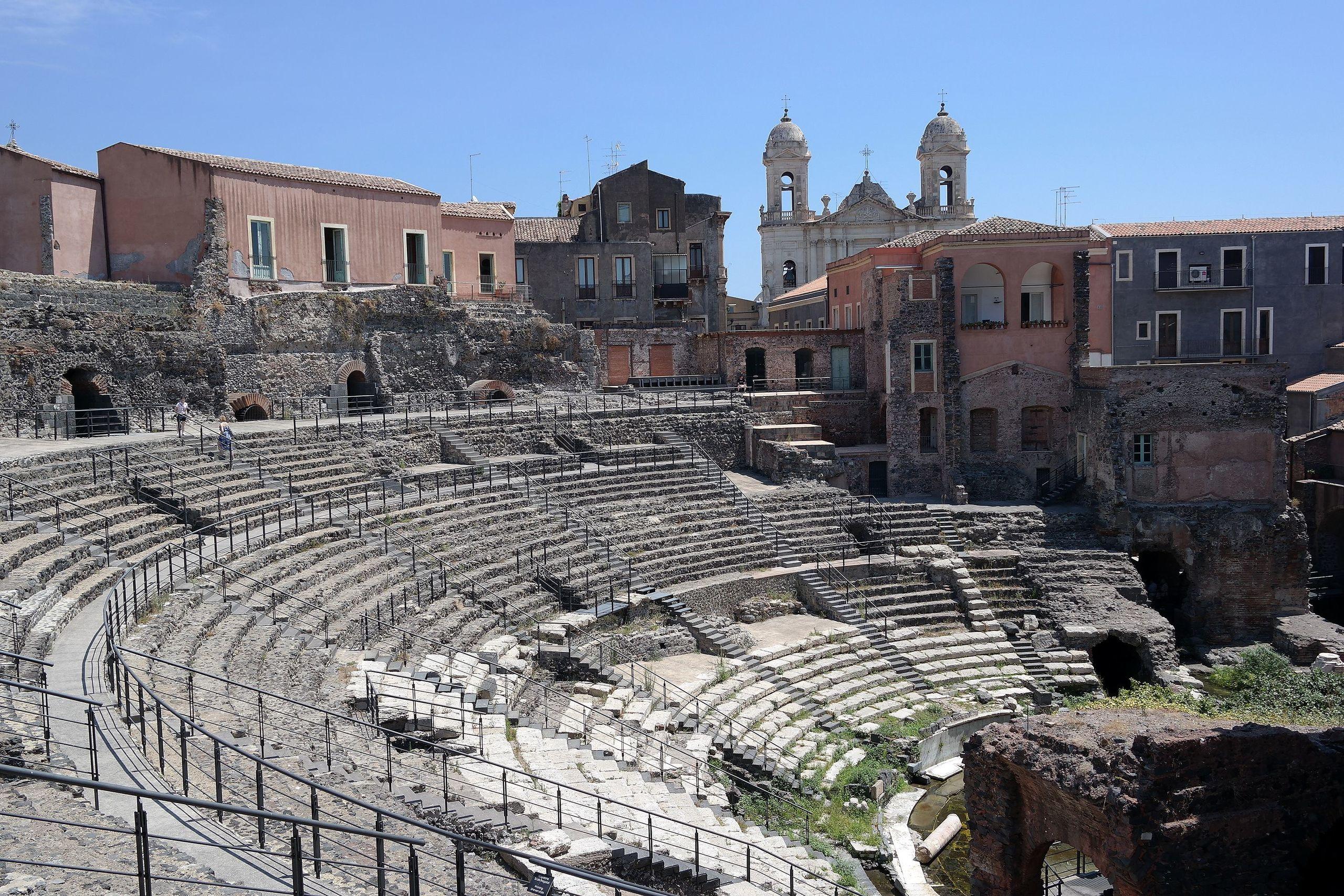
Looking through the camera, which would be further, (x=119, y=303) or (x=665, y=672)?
(x=119, y=303)

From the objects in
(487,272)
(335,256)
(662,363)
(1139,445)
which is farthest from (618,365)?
(1139,445)

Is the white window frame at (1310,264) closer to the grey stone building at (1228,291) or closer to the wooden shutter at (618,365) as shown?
the grey stone building at (1228,291)

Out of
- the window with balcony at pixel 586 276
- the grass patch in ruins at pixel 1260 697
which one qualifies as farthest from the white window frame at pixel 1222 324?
the window with balcony at pixel 586 276

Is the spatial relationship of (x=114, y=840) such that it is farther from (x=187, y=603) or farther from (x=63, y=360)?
(x=63, y=360)

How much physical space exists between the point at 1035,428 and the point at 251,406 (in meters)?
22.5

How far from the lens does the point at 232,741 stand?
36.6 ft

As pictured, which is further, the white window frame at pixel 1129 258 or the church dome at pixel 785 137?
the church dome at pixel 785 137

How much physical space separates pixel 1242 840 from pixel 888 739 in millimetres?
8219

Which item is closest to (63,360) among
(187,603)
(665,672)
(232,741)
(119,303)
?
(119,303)

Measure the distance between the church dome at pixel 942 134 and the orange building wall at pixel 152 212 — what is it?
120ft

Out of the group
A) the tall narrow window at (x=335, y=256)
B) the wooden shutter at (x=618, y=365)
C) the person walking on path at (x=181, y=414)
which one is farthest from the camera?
the wooden shutter at (x=618, y=365)

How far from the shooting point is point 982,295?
3431 centimetres

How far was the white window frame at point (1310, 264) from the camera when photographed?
3716 cm

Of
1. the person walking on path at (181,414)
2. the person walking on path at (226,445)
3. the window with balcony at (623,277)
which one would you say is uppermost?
the window with balcony at (623,277)
